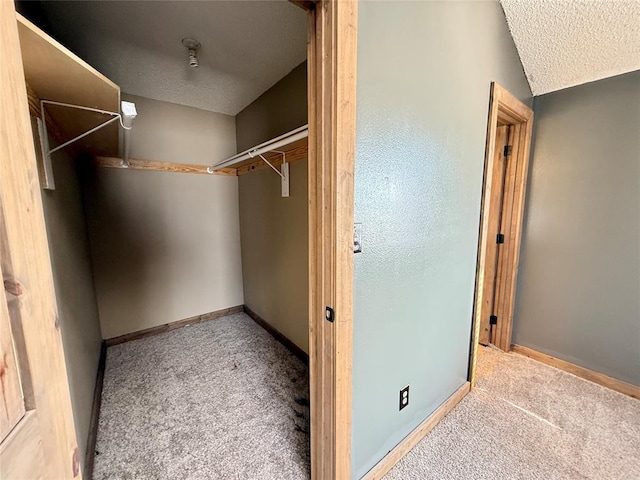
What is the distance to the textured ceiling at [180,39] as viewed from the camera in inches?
58.5

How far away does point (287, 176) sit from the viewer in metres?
2.29

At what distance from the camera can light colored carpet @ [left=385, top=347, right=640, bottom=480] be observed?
132 cm

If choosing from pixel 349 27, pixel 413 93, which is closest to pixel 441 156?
pixel 413 93

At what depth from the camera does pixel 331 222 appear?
0.98 meters

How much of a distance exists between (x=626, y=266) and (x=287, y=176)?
2542 mm

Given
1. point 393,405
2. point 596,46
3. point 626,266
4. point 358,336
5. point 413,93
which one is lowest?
point 393,405

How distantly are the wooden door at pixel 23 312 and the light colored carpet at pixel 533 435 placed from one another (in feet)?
4.77

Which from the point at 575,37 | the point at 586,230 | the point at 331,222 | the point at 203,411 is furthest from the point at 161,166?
the point at 586,230

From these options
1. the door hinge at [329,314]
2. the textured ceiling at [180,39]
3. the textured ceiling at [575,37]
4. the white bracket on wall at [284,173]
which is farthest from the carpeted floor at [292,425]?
the textured ceiling at [180,39]

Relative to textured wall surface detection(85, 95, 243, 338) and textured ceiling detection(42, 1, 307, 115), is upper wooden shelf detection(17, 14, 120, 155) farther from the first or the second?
textured wall surface detection(85, 95, 243, 338)

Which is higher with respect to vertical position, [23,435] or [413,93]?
[413,93]

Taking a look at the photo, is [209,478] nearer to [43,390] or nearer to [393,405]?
[393,405]

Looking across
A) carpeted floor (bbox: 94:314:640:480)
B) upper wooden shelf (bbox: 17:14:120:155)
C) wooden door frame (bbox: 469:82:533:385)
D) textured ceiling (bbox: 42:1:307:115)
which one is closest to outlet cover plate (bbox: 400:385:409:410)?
carpeted floor (bbox: 94:314:640:480)

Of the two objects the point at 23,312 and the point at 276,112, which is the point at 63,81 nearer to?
the point at 23,312
